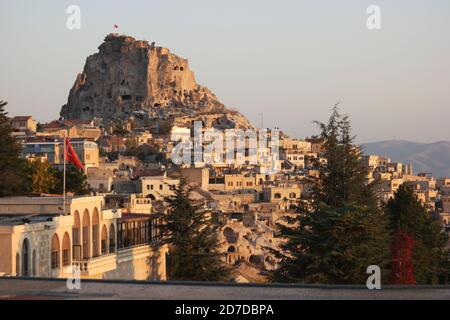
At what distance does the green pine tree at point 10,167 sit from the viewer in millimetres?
42156

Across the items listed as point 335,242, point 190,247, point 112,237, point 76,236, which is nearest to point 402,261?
point 335,242

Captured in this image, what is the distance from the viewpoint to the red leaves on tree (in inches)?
1289

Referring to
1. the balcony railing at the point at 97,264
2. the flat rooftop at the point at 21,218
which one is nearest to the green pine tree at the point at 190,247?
the balcony railing at the point at 97,264

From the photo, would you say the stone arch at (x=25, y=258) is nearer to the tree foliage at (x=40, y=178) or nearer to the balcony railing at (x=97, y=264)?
the balcony railing at (x=97, y=264)

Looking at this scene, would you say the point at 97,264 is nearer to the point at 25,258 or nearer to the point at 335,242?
the point at 25,258

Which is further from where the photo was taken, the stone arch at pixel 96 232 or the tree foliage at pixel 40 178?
the tree foliage at pixel 40 178

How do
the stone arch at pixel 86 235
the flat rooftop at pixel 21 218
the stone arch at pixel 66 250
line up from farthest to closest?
the stone arch at pixel 86 235 → the stone arch at pixel 66 250 → the flat rooftop at pixel 21 218

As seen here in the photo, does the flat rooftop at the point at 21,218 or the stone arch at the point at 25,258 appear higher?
the flat rooftop at the point at 21,218

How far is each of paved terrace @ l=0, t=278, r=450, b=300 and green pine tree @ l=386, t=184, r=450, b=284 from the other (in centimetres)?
2601

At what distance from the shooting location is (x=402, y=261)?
34156 mm

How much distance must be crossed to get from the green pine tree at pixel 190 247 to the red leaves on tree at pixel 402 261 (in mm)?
6565
